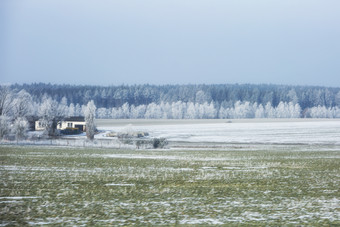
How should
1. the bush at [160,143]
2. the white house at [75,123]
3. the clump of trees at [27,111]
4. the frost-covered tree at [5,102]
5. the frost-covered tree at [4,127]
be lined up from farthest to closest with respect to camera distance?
the white house at [75,123]
the frost-covered tree at [5,102]
the clump of trees at [27,111]
the frost-covered tree at [4,127]
the bush at [160,143]

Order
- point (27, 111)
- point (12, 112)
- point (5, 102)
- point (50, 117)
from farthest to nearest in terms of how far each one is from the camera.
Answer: point (27, 111), point (50, 117), point (12, 112), point (5, 102)

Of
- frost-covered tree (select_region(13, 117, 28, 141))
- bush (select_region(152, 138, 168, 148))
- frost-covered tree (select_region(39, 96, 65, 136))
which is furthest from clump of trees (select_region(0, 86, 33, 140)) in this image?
bush (select_region(152, 138, 168, 148))

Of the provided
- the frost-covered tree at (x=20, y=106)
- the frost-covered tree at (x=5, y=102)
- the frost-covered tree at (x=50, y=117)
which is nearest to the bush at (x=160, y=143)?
the frost-covered tree at (x=50, y=117)

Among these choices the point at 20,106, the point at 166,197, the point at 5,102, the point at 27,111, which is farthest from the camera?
the point at 27,111

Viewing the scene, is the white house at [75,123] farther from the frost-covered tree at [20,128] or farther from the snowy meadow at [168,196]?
the snowy meadow at [168,196]

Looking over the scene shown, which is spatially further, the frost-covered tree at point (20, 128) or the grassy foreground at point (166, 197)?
the frost-covered tree at point (20, 128)

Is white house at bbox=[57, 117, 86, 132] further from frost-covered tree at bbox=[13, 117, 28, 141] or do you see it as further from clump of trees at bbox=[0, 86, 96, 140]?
frost-covered tree at bbox=[13, 117, 28, 141]

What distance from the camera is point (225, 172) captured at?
1351 inches

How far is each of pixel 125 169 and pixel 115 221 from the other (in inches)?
777

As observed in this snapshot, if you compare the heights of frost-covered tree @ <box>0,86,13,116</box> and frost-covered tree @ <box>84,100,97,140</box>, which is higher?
frost-covered tree @ <box>0,86,13,116</box>

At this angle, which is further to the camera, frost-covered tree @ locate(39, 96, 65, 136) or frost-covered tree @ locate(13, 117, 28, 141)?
frost-covered tree @ locate(39, 96, 65, 136)

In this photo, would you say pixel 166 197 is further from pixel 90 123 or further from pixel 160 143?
pixel 90 123

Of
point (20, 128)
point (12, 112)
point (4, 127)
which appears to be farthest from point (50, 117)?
point (4, 127)

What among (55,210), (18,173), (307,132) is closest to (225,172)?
(18,173)
